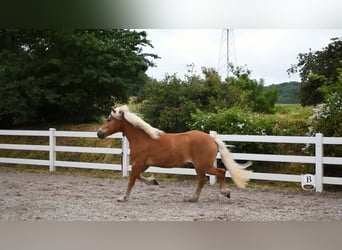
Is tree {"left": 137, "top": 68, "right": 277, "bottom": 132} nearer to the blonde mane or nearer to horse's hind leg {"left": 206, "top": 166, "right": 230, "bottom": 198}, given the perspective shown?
the blonde mane

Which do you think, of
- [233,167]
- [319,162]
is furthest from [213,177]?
[319,162]

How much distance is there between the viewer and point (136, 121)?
3775 mm

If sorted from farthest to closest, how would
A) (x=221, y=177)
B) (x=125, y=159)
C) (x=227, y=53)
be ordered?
(x=125, y=159) → (x=227, y=53) → (x=221, y=177)

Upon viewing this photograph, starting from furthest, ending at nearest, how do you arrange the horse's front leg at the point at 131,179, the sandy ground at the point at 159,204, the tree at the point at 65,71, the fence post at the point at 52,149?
1. the fence post at the point at 52,149
2. the tree at the point at 65,71
3. the horse's front leg at the point at 131,179
4. the sandy ground at the point at 159,204

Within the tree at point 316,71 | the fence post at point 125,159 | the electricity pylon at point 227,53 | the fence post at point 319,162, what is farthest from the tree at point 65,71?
the fence post at point 319,162

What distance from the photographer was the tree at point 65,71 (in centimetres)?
397

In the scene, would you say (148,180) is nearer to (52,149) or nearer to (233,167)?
(233,167)

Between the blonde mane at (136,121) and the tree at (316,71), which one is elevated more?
the tree at (316,71)

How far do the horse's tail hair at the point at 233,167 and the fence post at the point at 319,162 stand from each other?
2.03 ft

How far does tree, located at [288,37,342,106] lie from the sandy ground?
0.84 metres

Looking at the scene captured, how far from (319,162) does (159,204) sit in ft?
4.67

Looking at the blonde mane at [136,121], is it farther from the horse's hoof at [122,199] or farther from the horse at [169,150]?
the horse's hoof at [122,199]

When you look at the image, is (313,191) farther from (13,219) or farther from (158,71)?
(13,219)

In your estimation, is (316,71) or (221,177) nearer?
(221,177)
